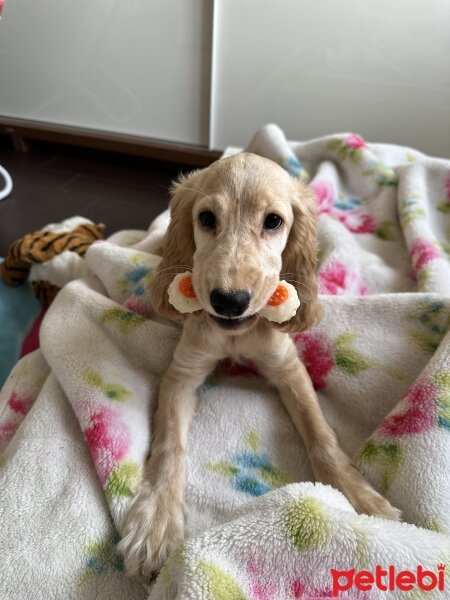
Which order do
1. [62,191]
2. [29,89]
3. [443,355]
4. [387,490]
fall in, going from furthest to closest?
[29,89] → [62,191] → [443,355] → [387,490]

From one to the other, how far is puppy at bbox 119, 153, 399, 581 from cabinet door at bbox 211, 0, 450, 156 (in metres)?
1.71

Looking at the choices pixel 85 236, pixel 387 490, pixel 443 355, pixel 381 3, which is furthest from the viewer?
pixel 381 3

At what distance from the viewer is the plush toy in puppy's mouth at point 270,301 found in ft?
3.30

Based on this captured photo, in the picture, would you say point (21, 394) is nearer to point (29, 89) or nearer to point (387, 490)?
point (387, 490)

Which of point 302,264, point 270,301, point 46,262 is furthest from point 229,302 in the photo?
point 46,262

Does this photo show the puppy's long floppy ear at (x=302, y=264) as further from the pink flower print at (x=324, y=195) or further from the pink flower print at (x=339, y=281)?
the pink flower print at (x=324, y=195)

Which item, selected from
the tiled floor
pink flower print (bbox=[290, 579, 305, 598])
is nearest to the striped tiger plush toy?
the tiled floor

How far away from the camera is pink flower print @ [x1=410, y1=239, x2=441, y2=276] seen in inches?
62.1

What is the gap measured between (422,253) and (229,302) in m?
0.99

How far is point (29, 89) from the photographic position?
313cm

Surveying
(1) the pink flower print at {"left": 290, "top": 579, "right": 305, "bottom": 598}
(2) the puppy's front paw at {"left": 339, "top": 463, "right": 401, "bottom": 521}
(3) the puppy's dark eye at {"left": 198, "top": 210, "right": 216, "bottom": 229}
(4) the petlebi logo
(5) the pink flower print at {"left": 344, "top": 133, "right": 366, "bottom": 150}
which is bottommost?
(2) the puppy's front paw at {"left": 339, "top": 463, "right": 401, "bottom": 521}

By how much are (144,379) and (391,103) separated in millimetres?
2144

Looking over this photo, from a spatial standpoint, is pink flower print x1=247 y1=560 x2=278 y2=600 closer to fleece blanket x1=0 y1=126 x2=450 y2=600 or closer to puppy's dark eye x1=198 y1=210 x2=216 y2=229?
fleece blanket x1=0 y1=126 x2=450 y2=600

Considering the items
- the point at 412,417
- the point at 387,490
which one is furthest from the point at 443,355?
the point at 387,490
